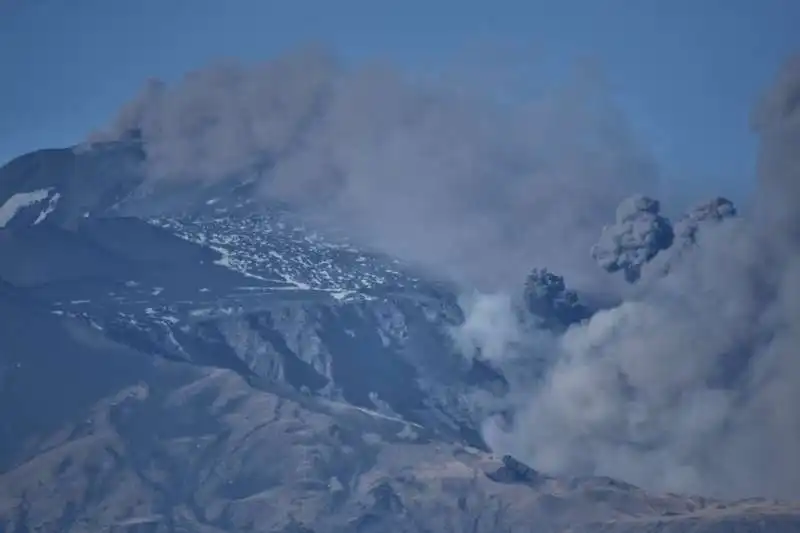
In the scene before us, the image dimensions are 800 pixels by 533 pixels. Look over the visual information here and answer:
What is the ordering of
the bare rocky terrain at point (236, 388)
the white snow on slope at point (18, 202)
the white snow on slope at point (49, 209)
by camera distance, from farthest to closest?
the white snow on slope at point (18, 202) → the white snow on slope at point (49, 209) → the bare rocky terrain at point (236, 388)

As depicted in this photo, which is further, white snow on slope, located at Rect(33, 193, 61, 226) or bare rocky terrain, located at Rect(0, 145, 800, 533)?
white snow on slope, located at Rect(33, 193, 61, 226)

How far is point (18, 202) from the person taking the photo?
410 feet

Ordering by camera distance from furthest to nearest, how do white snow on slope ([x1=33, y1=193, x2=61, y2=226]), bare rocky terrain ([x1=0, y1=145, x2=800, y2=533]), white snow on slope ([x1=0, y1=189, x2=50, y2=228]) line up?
white snow on slope ([x1=0, y1=189, x2=50, y2=228]), white snow on slope ([x1=33, y1=193, x2=61, y2=226]), bare rocky terrain ([x1=0, y1=145, x2=800, y2=533])

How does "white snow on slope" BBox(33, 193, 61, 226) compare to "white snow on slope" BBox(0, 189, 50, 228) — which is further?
"white snow on slope" BBox(0, 189, 50, 228)

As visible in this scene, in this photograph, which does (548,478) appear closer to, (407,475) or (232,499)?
(407,475)

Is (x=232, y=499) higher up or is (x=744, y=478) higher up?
(x=744, y=478)

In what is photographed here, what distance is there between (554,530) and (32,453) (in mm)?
34738

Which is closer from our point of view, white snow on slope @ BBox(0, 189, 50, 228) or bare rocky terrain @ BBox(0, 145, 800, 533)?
bare rocky terrain @ BBox(0, 145, 800, 533)

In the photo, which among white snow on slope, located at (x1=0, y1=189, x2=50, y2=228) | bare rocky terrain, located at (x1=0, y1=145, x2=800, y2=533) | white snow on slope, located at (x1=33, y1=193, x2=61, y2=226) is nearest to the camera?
bare rocky terrain, located at (x1=0, y1=145, x2=800, y2=533)

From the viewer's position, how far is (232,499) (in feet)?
311

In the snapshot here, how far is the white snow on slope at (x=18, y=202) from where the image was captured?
12294 cm

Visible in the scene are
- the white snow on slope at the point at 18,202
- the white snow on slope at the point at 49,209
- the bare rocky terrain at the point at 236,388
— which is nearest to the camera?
the bare rocky terrain at the point at 236,388

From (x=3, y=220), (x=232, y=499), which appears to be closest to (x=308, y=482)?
(x=232, y=499)

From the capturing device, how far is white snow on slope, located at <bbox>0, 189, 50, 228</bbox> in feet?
403
